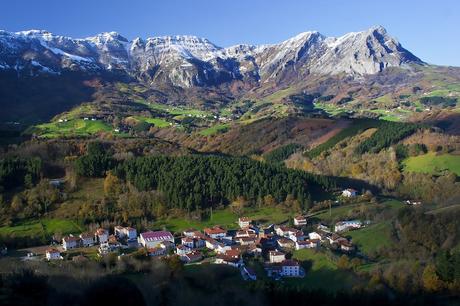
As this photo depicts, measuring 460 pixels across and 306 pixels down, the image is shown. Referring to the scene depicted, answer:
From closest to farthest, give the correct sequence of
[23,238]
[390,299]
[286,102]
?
1. [390,299]
2. [23,238]
3. [286,102]

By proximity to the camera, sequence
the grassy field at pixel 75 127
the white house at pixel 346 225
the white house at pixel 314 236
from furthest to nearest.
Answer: the grassy field at pixel 75 127
the white house at pixel 346 225
the white house at pixel 314 236

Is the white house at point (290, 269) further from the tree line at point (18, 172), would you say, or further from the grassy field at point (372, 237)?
the tree line at point (18, 172)

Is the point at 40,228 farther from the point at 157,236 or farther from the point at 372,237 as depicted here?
the point at 372,237

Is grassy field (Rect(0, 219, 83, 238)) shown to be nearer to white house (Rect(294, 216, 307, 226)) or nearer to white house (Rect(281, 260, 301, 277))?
white house (Rect(281, 260, 301, 277))

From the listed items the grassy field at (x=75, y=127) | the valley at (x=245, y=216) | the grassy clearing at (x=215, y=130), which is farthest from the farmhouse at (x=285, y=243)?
the grassy clearing at (x=215, y=130)

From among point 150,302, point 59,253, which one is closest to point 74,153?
point 59,253

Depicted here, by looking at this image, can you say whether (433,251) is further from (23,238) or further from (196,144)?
(196,144)
